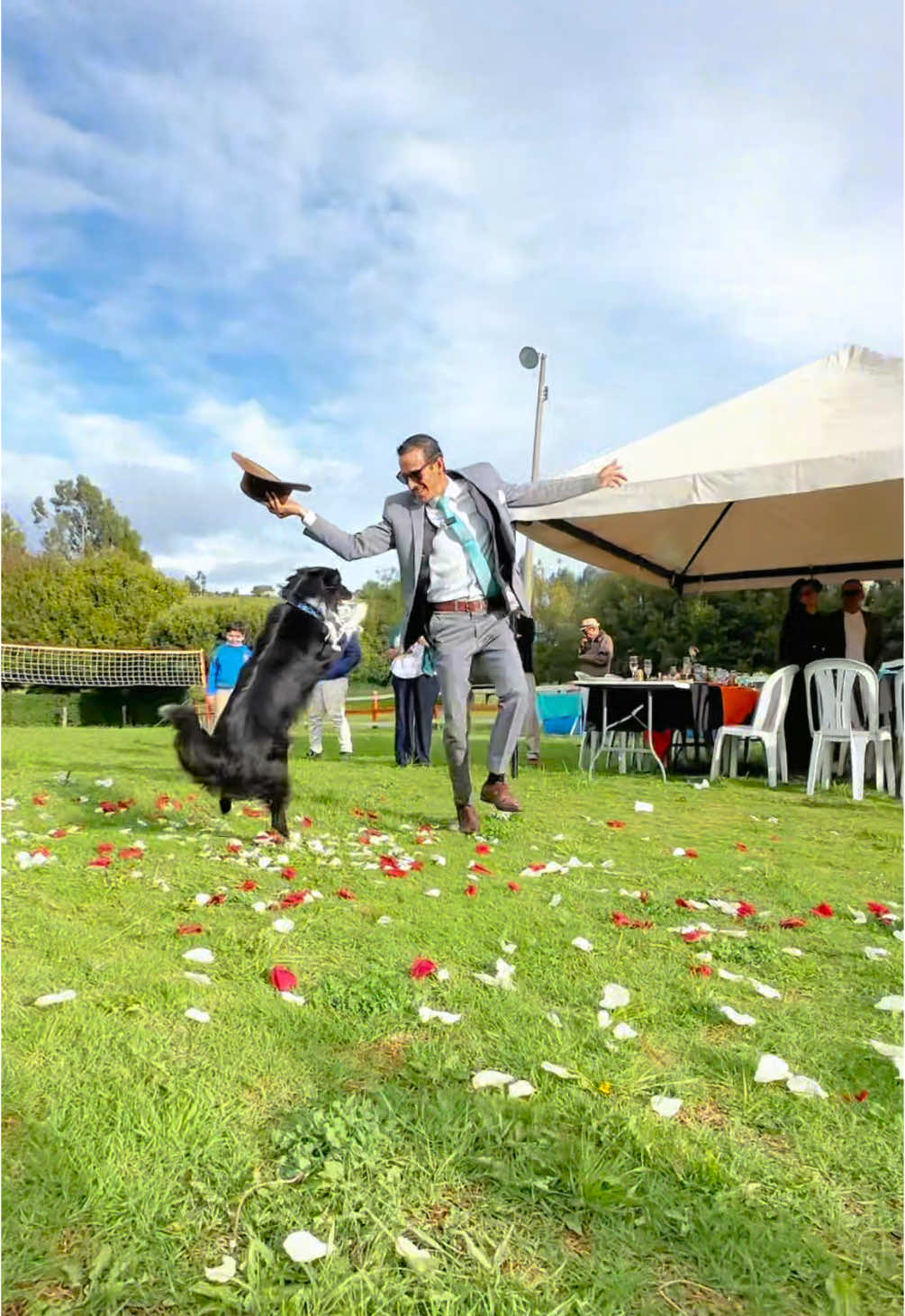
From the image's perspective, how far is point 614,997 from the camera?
2.65 m

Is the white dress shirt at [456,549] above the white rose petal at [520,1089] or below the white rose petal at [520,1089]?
above

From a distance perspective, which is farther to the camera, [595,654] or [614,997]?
[595,654]

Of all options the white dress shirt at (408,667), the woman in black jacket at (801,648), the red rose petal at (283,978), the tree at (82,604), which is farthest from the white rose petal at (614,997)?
the tree at (82,604)

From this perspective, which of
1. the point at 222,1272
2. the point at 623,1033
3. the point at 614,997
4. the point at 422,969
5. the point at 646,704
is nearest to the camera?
the point at 222,1272

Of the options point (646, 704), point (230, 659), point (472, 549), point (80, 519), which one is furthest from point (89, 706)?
point (80, 519)

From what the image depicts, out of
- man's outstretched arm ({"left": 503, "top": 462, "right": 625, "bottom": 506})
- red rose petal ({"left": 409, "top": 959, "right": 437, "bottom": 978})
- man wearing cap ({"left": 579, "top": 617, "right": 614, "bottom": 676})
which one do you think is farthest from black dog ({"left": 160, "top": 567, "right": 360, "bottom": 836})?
man wearing cap ({"left": 579, "top": 617, "right": 614, "bottom": 676})

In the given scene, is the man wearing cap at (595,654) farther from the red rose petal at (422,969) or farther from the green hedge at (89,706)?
the green hedge at (89,706)

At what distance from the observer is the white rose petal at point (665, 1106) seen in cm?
199

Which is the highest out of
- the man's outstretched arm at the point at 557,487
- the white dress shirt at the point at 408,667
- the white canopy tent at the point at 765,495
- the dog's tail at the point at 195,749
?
the white canopy tent at the point at 765,495

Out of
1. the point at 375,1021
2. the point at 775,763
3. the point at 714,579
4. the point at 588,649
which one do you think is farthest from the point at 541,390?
Answer: the point at 375,1021

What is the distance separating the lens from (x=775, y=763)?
29.9 feet

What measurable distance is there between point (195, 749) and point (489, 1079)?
9.40ft

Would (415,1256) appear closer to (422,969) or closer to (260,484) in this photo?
(422,969)

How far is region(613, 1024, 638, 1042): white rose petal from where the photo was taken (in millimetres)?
2391
